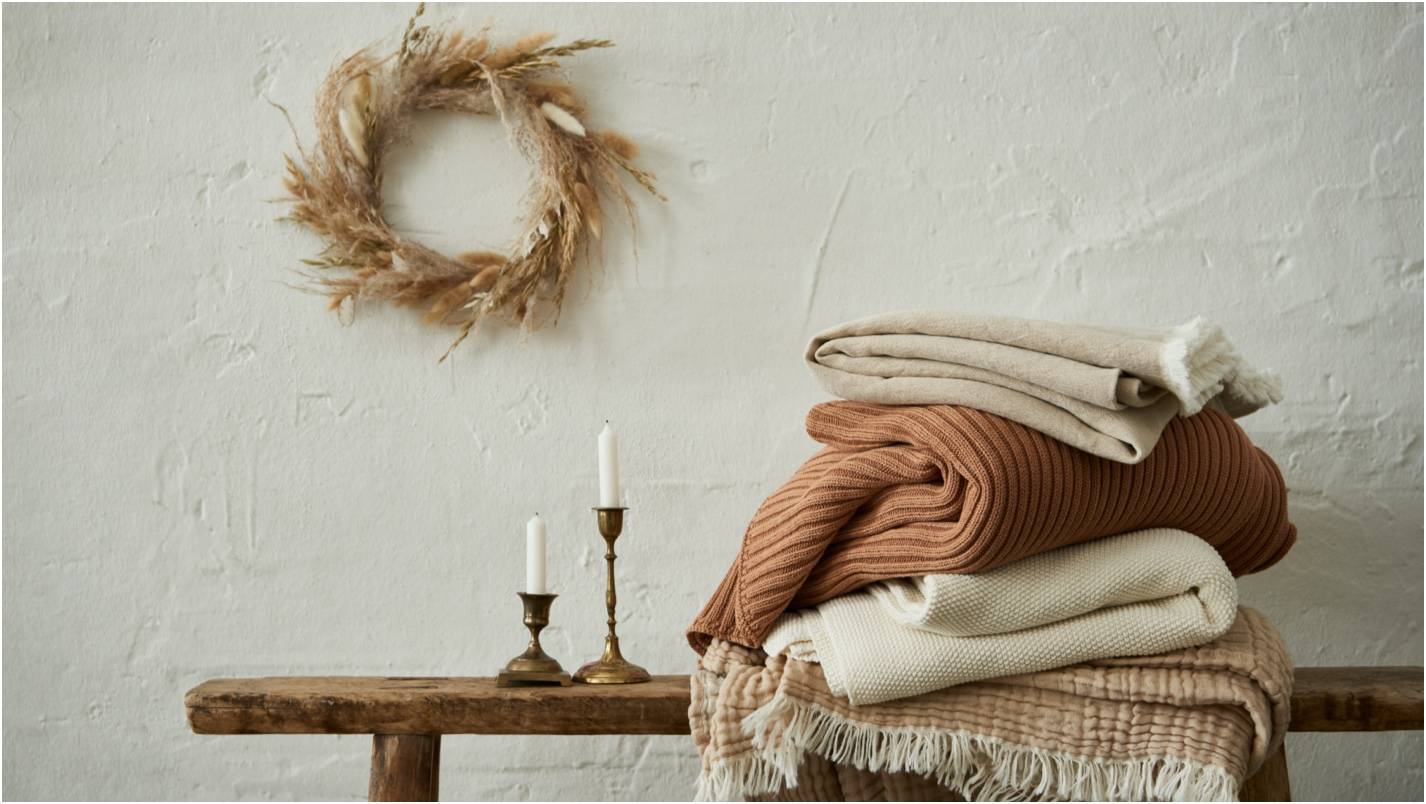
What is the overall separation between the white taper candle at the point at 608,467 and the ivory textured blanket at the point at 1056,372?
231 mm

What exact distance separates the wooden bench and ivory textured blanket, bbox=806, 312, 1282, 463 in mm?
275

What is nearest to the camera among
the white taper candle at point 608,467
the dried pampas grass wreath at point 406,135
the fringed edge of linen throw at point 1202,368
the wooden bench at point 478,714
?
the fringed edge of linen throw at point 1202,368

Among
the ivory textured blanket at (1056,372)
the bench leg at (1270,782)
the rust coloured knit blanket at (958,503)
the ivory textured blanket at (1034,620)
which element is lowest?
the bench leg at (1270,782)

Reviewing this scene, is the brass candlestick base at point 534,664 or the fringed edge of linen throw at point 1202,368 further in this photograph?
the brass candlestick base at point 534,664

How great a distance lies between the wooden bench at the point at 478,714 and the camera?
986mm

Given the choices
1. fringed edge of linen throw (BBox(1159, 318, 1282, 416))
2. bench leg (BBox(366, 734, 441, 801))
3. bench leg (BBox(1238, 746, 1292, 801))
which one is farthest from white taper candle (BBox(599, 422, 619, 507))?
bench leg (BBox(1238, 746, 1292, 801))

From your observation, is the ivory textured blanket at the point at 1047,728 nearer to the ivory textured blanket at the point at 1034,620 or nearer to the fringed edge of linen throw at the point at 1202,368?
the ivory textured blanket at the point at 1034,620

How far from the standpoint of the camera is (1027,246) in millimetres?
1276

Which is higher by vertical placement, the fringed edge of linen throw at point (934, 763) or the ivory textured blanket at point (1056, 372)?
the ivory textured blanket at point (1056, 372)

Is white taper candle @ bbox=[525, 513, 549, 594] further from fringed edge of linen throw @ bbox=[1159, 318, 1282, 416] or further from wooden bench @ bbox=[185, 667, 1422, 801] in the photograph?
fringed edge of linen throw @ bbox=[1159, 318, 1282, 416]

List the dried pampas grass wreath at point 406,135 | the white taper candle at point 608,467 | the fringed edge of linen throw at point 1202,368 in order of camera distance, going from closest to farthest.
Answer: the fringed edge of linen throw at point 1202,368, the white taper candle at point 608,467, the dried pampas grass wreath at point 406,135

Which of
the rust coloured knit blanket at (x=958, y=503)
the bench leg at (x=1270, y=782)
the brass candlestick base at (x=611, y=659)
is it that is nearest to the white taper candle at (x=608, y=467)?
the brass candlestick base at (x=611, y=659)

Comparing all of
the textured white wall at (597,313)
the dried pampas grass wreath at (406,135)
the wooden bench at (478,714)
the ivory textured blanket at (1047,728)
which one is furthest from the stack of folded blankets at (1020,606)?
the dried pampas grass wreath at (406,135)

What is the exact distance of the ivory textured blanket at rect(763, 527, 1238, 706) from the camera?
2.83 feet
